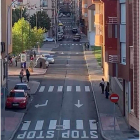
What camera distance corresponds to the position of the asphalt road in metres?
26.8

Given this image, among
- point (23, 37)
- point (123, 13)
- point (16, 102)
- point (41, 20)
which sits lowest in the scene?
point (16, 102)

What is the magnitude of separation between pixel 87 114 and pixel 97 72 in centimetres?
2214

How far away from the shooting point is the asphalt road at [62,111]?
1053 inches

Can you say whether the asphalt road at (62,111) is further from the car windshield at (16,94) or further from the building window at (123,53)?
the building window at (123,53)

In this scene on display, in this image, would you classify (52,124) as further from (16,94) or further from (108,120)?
(16,94)

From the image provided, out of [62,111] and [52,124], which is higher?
[62,111]

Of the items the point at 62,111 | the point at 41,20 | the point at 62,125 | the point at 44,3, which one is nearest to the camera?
the point at 62,125

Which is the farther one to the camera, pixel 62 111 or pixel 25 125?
pixel 62 111

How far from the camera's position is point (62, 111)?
3331 cm

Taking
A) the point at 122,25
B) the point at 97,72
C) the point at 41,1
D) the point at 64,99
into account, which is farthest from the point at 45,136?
the point at 41,1

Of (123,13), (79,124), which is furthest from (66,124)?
(123,13)

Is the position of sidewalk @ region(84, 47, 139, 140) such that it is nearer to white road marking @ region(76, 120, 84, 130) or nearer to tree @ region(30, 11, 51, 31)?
white road marking @ region(76, 120, 84, 130)


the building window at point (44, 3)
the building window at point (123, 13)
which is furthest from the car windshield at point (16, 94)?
the building window at point (44, 3)

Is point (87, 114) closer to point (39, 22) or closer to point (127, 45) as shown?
point (127, 45)
